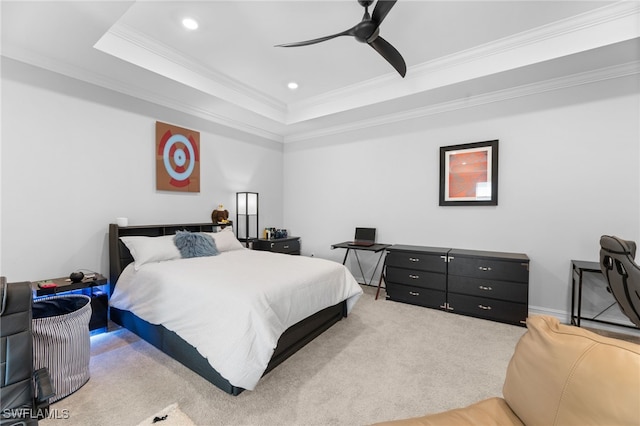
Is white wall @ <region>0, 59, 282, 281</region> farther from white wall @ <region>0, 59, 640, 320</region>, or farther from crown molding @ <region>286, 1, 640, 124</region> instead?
crown molding @ <region>286, 1, 640, 124</region>

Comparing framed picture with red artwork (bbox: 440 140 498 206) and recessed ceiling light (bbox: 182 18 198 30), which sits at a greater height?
recessed ceiling light (bbox: 182 18 198 30)

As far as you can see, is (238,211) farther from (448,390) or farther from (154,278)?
(448,390)

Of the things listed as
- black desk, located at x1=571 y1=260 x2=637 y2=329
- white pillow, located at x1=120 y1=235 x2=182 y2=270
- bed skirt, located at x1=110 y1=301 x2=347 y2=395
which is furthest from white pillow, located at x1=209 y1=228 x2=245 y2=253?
black desk, located at x1=571 y1=260 x2=637 y2=329

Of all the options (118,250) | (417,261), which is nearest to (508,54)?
(417,261)

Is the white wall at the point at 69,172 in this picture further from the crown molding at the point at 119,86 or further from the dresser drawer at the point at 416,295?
the dresser drawer at the point at 416,295

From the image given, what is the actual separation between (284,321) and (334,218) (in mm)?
3035

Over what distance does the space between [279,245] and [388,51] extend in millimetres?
3321

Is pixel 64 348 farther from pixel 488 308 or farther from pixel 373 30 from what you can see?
pixel 488 308

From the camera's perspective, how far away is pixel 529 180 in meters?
3.42

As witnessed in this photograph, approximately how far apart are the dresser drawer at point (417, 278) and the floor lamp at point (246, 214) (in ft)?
7.56

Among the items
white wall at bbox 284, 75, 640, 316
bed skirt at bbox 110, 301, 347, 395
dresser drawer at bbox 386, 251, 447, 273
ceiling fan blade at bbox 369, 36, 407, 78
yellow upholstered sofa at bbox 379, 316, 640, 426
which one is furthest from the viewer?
dresser drawer at bbox 386, 251, 447, 273

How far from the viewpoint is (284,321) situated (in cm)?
218

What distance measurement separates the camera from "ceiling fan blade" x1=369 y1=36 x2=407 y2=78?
2297 millimetres

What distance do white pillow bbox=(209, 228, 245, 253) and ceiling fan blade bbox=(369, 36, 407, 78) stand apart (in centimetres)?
284
